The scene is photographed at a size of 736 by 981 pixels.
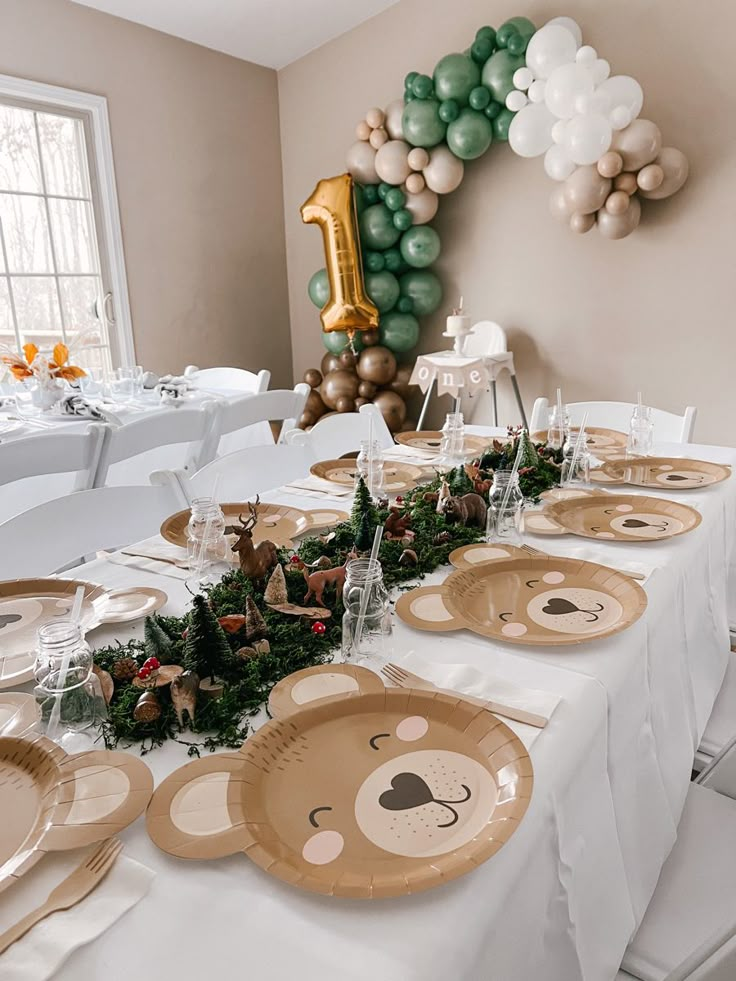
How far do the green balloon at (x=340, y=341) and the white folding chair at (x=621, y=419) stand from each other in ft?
6.68

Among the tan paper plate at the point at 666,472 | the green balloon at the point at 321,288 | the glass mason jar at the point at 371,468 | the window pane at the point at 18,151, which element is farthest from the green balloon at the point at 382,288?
the glass mason jar at the point at 371,468

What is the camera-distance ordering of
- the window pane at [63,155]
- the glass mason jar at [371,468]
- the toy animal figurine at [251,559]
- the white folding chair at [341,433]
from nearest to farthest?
the toy animal figurine at [251,559] → the glass mason jar at [371,468] → the white folding chair at [341,433] → the window pane at [63,155]

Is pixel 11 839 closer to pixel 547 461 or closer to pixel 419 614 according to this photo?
pixel 419 614

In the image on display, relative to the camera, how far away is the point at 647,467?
1.82 meters

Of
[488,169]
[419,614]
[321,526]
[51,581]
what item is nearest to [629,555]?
[419,614]

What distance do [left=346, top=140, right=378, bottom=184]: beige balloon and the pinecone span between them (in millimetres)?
3837

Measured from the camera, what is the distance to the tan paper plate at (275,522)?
1.39 meters

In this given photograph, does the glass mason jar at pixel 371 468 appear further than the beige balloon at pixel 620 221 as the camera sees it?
No

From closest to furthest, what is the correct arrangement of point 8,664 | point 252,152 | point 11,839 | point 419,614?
point 11,839
point 8,664
point 419,614
point 252,152

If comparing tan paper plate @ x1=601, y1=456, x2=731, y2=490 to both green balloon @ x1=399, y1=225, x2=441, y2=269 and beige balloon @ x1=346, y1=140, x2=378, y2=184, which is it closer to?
green balloon @ x1=399, y1=225, x2=441, y2=269

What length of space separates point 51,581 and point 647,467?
1409 millimetres

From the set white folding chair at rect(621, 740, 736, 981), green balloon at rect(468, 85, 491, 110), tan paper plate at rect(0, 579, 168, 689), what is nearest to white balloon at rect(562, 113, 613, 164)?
green balloon at rect(468, 85, 491, 110)

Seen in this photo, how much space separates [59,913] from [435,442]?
177 centimetres

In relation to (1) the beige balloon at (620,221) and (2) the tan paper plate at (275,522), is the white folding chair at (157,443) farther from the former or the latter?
(1) the beige balloon at (620,221)
